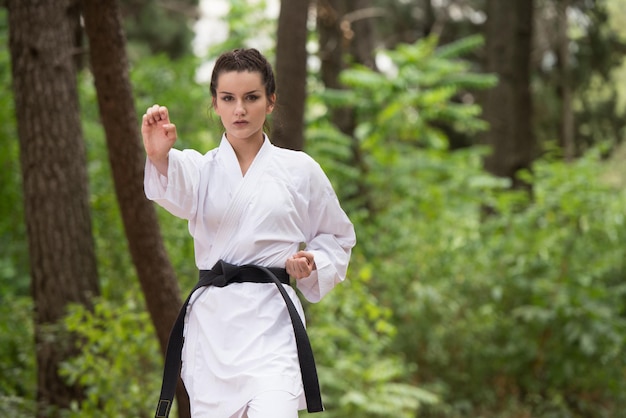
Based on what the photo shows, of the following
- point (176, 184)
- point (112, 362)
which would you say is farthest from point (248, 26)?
point (176, 184)

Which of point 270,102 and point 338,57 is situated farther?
point 338,57

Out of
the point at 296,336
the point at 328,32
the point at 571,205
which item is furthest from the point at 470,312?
the point at 296,336

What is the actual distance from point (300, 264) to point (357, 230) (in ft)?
19.9

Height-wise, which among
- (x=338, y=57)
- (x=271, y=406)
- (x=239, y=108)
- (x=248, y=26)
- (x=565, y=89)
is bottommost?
(x=271, y=406)

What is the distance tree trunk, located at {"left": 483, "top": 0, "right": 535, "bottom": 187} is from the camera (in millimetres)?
12969

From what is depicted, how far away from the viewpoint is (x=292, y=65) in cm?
668

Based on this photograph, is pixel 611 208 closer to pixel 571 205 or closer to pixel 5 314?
pixel 571 205

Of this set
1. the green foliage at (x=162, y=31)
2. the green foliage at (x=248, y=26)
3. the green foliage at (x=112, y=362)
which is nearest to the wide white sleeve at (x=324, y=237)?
the green foliage at (x=112, y=362)

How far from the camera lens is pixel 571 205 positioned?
8914 millimetres

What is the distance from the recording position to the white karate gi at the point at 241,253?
3230mm

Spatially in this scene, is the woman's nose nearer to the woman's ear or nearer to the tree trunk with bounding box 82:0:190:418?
the woman's ear

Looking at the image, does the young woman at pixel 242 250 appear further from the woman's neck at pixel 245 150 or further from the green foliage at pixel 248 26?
the green foliage at pixel 248 26

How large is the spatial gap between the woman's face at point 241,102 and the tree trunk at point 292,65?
3.10 m

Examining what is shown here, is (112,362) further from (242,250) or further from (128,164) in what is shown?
(242,250)
